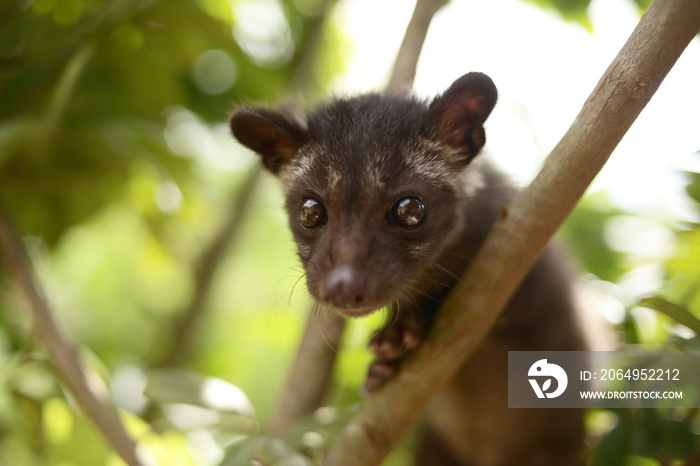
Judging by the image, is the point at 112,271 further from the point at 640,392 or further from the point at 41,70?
the point at 640,392

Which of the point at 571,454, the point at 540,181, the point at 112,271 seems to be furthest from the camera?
the point at 112,271

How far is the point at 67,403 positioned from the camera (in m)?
2.73

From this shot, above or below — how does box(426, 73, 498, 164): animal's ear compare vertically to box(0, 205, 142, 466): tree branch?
above

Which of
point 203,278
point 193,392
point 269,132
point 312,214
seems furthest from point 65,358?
point 203,278

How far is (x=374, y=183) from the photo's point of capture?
2.27 metres

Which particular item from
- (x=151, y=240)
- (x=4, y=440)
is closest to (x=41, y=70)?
(x=151, y=240)

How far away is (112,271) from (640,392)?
4.62m

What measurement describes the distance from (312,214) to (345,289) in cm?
55

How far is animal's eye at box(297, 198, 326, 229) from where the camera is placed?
8.00 ft

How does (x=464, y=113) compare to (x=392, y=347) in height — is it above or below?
above

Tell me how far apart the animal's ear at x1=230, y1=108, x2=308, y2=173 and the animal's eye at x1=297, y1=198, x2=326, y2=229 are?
1.25 feet

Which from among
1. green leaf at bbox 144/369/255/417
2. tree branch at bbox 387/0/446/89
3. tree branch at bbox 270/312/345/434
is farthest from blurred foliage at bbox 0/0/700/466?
tree branch at bbox 387/0/446/89

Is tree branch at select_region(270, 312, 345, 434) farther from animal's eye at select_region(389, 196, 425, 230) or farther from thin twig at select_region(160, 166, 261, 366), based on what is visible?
thin twig at select_region(160, 166, 261, 366)

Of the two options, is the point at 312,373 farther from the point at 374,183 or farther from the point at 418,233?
the point at 374,183
